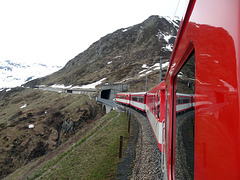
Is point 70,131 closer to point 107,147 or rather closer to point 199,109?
point 107,147

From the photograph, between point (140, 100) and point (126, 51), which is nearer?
point (140, 100)

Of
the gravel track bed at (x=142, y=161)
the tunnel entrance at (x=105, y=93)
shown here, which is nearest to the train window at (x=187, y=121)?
the gravel track bed at (x=142, y=161)

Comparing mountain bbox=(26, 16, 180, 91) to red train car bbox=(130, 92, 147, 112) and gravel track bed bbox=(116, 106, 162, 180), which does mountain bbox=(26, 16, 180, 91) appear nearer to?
red train car bbox=(130, 92, 147, 112)

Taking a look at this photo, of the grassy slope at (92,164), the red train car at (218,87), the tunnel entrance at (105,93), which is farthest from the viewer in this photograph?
the tunnel entrance at (105,93)

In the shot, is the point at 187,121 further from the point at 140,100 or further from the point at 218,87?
the point at 140,100

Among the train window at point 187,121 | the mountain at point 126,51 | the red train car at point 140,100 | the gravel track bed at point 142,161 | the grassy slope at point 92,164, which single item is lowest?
the grassy slope at point 92,164

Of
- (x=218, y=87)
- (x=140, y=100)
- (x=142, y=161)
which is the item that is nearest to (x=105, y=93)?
(x=140, y=100)

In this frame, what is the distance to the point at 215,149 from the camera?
1.02 m

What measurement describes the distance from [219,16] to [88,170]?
814 cm

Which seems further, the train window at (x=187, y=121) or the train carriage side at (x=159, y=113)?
the train carriage side at (x=159, y=113)

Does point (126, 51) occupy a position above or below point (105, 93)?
above

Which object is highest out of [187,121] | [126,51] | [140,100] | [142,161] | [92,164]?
[126,51]

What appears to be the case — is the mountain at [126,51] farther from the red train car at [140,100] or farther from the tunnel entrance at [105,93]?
the red train car at [140,100]

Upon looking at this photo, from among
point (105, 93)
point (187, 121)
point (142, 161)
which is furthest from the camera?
point (105, 93)
